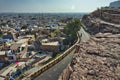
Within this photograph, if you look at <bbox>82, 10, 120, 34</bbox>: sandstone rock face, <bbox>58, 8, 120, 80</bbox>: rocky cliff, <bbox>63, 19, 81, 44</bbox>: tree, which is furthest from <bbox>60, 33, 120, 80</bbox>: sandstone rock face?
<bbox>63, 19, 81, 44</bbox>: tree

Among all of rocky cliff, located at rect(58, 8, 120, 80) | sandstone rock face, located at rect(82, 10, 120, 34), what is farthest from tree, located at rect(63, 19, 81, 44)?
rocky cliff, located at rect(58, 8, 120, 80)

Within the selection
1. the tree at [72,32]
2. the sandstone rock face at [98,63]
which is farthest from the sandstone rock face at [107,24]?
the sandstone rock face at [98,63]

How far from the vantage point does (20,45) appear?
36906 mm

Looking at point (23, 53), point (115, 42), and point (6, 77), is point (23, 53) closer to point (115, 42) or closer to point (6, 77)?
point (6, 77)

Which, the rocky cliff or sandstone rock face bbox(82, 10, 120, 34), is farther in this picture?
sandstone rock face bbox(82, 10, 120, 34)

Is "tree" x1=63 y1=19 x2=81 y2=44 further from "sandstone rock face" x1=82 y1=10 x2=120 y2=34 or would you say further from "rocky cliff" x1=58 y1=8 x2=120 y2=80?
"rocky cliff" x1=58 y1=8 x2=120 y2=80

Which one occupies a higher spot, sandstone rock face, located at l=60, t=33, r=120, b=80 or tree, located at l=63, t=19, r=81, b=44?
sandstone rock face, located at l=60, t=33, r=120, b=80

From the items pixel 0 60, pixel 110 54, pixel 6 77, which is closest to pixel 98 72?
pixel 110 54

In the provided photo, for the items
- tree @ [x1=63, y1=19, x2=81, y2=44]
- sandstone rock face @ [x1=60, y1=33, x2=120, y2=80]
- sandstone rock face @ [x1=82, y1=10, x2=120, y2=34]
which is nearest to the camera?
sandstone rock face @ [x1=60, y1=33, x2=120, y2=80]

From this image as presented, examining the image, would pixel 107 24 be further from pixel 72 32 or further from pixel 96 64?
pixel 96 64

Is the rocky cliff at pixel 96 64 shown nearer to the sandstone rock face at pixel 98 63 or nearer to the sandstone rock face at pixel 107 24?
the sandstone rock face at pixel 98 63

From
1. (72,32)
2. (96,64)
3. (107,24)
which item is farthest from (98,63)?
(107,24)

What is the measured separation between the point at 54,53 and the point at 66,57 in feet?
10.5

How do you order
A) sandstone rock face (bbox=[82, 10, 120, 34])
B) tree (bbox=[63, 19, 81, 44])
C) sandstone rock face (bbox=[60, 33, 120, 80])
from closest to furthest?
1. sandstone rock face (bbox=[60, 33, 120, 80])
2. sandstone rock face (bbox=[82, 10, 120, 34])
3. tree (bbox=[63, 19, 81, 44])
